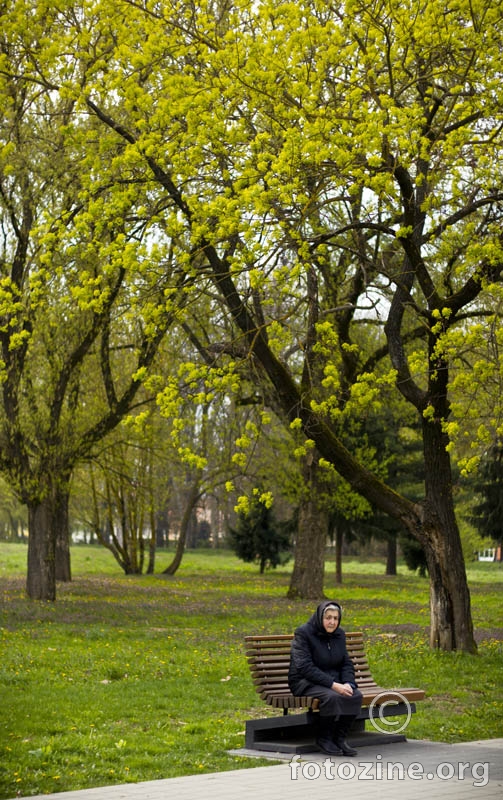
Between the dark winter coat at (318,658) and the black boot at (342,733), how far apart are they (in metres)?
0.32

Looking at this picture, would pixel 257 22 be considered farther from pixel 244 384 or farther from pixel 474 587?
pixel 474 587

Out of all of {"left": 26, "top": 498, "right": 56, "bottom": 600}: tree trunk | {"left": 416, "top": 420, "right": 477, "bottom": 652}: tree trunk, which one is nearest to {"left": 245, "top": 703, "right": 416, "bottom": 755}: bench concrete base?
{"left": 416, "top": 420, "right": 477, "bottom": 652}: tree trunk

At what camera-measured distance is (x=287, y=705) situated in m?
9.84

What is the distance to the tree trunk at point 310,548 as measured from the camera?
98.1 feet

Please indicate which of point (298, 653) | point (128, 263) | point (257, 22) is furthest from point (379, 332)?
point (298, 653)

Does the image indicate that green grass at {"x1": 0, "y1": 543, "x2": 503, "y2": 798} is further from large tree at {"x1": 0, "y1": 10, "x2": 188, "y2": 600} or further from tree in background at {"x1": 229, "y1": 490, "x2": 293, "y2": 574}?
tree in background at {"x1": 229, "y1": 490, "x2": 293, "y2": 574}

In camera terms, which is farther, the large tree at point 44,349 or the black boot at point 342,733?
the large tree at point 44,349

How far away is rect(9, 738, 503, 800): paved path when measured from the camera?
7695mm

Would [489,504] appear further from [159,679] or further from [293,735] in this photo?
[293,735]

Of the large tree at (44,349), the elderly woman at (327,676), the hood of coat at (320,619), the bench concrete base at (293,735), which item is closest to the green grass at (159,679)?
the bench concrete base at (293,735)

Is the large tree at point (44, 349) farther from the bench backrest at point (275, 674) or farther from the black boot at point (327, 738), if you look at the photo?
the black boot at point (327, 738)

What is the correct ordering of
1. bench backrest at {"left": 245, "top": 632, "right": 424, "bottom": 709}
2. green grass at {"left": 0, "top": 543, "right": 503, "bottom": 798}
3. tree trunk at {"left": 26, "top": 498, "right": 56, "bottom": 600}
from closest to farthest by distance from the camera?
green grass at {"left": 0, "top": 543, "right": 503, "bottom": 798}
bench backrest at {"left": 245, "top": 632, "right": 424, "bottom": 709}
tree trunk at {"left": 26, "top": 498, "right": 56, "bottom": 600}

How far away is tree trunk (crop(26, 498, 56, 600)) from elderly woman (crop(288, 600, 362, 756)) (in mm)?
17119

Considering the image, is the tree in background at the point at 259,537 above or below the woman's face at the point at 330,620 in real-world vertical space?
above
